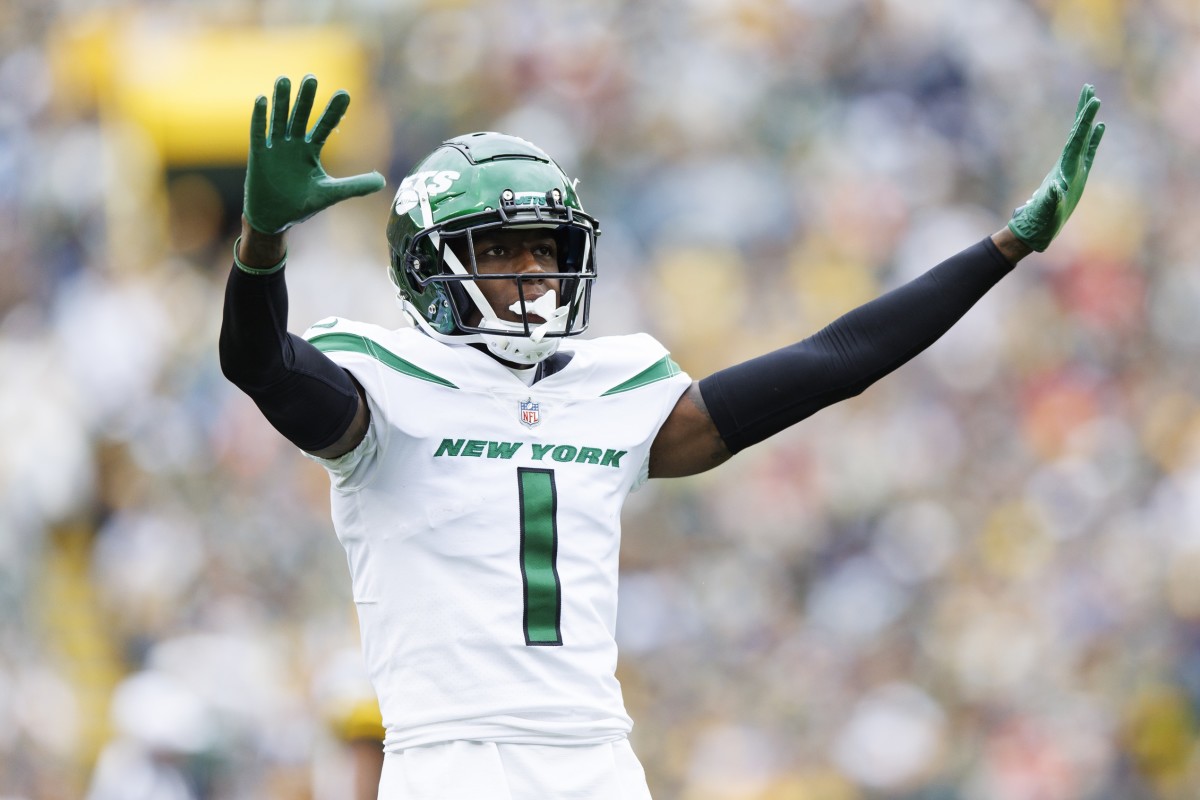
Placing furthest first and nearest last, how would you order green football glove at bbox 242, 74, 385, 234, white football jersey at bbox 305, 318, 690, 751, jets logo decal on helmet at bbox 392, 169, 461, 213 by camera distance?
1. jets logo decal on helmet at bbox 392, 169, 461, 213
2. white football jersey at bbox 305, 318, 690, 751
3. green football glove at bbox 242, 74, 385, 234

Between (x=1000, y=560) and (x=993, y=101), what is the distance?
2.41 metres

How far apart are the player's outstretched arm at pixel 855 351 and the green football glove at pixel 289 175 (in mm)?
900

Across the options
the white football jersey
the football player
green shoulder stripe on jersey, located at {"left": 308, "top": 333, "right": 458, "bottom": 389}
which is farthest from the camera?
green shoulder stripe on jersey, located at {"left": 308, "top": 333, "right": 458, "bottom": 389}

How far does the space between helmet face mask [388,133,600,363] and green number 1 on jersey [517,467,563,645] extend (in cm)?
24

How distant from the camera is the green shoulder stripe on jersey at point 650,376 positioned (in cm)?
335

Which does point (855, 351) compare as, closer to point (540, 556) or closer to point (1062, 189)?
point (1062, 189)

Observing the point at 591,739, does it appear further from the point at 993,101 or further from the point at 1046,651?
the point at 993,101

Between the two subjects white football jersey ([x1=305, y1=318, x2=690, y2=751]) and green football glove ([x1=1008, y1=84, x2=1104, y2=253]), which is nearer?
white football jersey ([x1=305, y1=318, x2=690, y2=751])

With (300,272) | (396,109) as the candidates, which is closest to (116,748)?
(300,272)

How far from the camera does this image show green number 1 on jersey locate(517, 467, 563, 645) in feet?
10.1

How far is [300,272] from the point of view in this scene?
869 centimetres

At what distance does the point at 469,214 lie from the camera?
10.7ft

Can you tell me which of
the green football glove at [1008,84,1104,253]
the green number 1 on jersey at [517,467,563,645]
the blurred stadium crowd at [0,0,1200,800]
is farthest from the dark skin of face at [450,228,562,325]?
the blurred stadium crowd at [0,0,1200,800]

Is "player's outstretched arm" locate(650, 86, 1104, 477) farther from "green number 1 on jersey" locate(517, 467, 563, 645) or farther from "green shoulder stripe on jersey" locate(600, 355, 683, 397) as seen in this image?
"green number 1 on jersey" locate(517, 467, 563, 645)
